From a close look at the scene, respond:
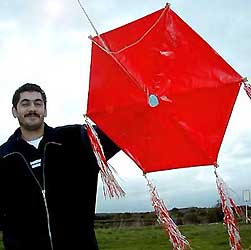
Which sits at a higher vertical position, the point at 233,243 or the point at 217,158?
the point at 217,158

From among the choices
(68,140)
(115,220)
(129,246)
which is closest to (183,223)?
(115,220)

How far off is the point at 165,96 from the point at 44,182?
1.08 meters

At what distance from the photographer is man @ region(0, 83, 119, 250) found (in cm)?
446

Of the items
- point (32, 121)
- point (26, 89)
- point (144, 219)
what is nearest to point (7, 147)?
point (32, 121)

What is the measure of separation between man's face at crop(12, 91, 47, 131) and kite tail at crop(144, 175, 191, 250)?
979mm

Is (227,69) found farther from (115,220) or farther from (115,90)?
(115,220)

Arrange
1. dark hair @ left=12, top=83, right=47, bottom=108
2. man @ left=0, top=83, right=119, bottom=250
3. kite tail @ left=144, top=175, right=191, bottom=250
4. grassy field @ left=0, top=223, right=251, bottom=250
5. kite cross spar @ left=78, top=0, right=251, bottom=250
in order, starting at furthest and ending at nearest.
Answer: grassy field @ left=0, top=223, right=251, bottom=250
dark hair @ left=12, top=83, right=47, bottom=108
man @ left=0, top=83, right=119, bottom=250
kite cross spar @ left=78, top=0, right=251, bottom=250
kite tail @ left=144, top=175, right=191, bottom=250

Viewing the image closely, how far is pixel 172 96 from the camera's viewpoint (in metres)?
4.28

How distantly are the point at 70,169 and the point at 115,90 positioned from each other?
0.69 m

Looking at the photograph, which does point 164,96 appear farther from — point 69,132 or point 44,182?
point 44,182

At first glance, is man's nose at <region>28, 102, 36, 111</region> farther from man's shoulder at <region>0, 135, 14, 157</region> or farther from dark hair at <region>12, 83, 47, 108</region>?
man's shoulder at <region>0, 135, 14, 157</region>

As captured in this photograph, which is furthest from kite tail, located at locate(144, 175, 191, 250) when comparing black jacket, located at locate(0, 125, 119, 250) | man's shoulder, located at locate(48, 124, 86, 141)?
man's shoulder, located at locate(48, 124, 86, 141)

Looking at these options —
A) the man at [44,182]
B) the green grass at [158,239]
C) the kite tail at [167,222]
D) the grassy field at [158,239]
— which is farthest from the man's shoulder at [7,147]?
the green grass at [158,239]

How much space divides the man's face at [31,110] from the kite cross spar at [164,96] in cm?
40
